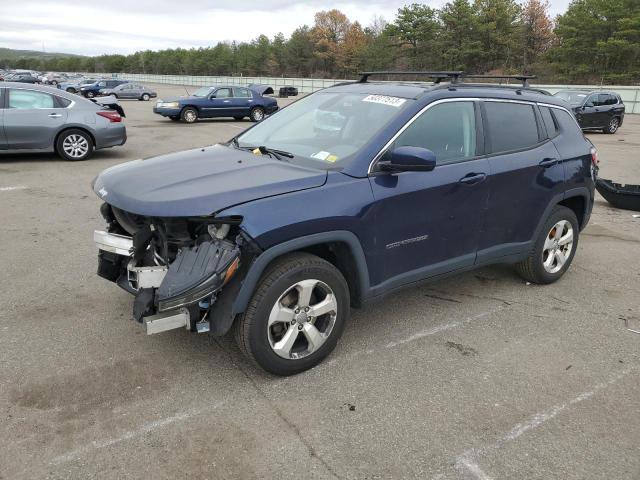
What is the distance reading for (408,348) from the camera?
378 centimetres

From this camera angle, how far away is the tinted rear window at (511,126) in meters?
4.24

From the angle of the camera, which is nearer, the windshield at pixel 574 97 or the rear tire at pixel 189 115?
the windshield at pixel 574 97

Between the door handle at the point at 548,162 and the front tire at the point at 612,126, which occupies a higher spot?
the front tire at the point at 612,126

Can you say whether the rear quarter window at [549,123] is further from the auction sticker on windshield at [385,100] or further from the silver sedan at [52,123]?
the silver sedan at [52,123]

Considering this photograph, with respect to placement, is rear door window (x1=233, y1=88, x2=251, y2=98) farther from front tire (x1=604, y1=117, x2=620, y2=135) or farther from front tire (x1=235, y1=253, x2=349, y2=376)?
front tire (x1=235, y1=253, x2=349, y2=376)

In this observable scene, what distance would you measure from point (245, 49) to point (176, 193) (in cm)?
11611

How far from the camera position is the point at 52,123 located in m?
10.6

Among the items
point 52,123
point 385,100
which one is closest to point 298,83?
point 52,123

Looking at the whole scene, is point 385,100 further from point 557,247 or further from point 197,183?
point 557,247

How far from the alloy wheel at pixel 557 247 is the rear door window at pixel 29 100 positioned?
31.6ft

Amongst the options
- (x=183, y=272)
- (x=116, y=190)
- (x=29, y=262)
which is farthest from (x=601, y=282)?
(x=29, y=262)

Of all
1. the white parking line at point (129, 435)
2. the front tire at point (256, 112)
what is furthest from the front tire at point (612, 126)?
the white parking line at point (129, 435)

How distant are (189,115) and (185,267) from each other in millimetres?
19116

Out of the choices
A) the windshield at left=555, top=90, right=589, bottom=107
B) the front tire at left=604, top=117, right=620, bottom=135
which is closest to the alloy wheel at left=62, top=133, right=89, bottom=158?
the windshield at left=555, top=90, right=589, bottom=107
